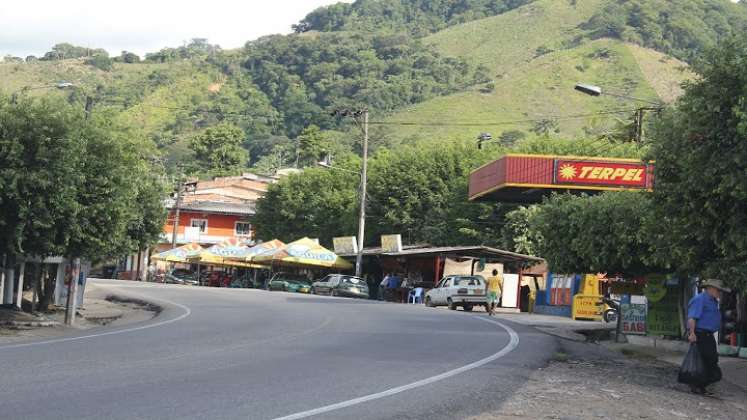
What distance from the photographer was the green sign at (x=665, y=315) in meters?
25.3

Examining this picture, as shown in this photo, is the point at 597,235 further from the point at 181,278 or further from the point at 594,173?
the point at 181,278

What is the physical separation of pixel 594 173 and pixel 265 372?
36112 mm

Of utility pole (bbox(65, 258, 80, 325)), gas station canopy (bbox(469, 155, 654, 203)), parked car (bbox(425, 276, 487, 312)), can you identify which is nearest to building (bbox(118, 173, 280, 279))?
gas station canopy (bbox(469, 155, 654, 203))

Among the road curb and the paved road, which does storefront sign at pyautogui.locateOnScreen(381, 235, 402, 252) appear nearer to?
the road curb

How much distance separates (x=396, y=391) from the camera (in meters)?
12.1

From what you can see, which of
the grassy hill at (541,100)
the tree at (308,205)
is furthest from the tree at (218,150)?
the tree at (308,205)

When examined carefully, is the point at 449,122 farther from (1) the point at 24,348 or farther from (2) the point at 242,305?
(1) the point at 24,348

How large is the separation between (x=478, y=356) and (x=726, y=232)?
4.49 metres

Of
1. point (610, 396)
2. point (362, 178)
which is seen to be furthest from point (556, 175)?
point (610, 396)

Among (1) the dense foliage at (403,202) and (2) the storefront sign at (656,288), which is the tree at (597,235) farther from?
(1) the dense foliage at (403,202)

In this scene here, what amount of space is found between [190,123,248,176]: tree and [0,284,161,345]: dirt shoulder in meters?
95.9

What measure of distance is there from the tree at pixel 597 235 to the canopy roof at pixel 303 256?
93.4 ft

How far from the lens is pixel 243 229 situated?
105500 millimetres

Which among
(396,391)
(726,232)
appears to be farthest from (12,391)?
(726,232)
